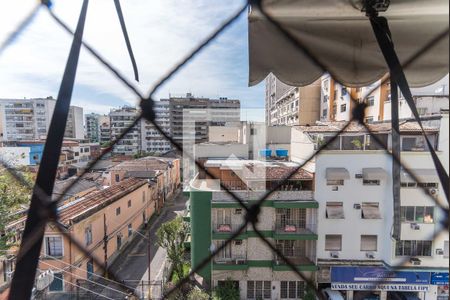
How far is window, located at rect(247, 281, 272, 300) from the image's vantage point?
5.27 metres

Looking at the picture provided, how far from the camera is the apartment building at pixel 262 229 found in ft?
15.8

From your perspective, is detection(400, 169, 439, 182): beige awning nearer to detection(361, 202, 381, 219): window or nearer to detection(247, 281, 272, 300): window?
detection(361, 202, 381, 219): window

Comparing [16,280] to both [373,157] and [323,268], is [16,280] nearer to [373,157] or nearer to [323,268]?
[373,157]

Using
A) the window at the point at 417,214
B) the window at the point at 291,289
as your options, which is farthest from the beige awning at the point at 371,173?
the window at the point at 291,289

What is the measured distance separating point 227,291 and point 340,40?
17.6 ft

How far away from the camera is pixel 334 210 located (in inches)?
194

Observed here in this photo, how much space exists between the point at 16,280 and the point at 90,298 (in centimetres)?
521

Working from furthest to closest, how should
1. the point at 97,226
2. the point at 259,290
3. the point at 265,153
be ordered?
the point at 265,153, the point at 259,290, the point at 97,226

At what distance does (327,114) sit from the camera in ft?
32.3

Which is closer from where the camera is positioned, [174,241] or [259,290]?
[259,290]

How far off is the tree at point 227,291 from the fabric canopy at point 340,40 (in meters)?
5.17

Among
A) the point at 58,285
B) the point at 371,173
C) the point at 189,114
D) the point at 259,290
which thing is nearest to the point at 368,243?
the point at 371,173

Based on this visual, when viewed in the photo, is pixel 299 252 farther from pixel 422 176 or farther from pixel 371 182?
pixel 422 176

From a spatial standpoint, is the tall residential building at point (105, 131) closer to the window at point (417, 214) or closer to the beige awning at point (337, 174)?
the beige awning at point (337, 174)
